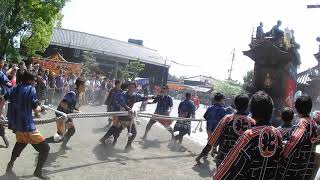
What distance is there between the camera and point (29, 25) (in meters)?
28.5

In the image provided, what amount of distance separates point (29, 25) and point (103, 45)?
82.7 ft

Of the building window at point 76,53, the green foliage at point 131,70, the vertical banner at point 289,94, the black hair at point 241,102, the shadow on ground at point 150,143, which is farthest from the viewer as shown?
the building window at point 76,53

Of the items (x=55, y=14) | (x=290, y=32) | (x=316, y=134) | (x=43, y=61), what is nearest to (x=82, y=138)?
(x=290, y=32)

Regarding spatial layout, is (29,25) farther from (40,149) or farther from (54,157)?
(40,149)

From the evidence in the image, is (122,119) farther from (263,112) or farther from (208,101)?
(208,101)

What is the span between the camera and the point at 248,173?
350cm

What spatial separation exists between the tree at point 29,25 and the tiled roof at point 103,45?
17.9 meters

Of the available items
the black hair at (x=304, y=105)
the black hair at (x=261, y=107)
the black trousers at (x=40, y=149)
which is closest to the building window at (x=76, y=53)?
the black trousers at (x=40, y=149)

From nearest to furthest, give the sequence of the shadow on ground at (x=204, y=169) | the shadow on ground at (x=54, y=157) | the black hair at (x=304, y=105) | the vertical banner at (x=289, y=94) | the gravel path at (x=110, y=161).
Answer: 1. the black hair at (x=304, y=105)
2. the gravel path at (x=110, y=161)
3. the shadow on ground at (x=54, y=157)
4. the shadow on ground at (x=204, y=169)
5. the vertical banner at (x=289, y=94)

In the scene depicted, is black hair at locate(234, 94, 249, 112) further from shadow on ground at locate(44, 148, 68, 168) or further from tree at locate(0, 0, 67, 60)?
tree at locate(0, 0, 67, 60)

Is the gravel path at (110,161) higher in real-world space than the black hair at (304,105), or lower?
lower

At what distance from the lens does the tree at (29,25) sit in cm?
2717

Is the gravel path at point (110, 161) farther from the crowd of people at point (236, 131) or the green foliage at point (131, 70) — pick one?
the green foliage at point (131, 70)

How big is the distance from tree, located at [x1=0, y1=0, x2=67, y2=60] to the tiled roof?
17918 mm
